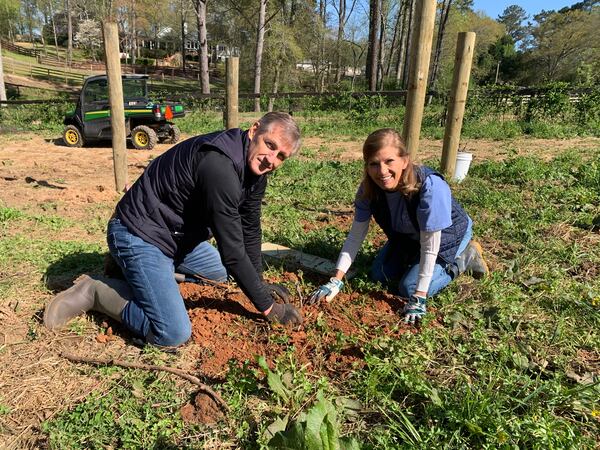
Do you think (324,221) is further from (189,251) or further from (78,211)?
(78,211)

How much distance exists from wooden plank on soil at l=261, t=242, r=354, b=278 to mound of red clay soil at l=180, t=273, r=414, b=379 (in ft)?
1.36

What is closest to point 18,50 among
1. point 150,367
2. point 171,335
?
point 171,335

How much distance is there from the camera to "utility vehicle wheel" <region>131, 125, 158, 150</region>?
1001 centimetres

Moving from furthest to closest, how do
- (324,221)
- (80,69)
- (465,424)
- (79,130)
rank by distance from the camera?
(80,69) < (79,130) < (324,221) < (465,424)

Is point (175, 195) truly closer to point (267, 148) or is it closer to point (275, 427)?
point (267, 148)

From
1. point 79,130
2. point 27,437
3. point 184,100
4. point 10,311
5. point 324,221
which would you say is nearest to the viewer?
point 27,437

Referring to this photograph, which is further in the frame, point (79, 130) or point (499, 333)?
point (79, 130)

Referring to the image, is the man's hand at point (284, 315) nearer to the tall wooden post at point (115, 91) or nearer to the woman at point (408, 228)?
the woman at point (408, 228)

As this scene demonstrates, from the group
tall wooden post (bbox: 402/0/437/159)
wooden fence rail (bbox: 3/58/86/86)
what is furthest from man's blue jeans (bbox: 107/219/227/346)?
wooden fence rail (bbox: 3/58/86/86)

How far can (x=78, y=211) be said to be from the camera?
5.09 metres

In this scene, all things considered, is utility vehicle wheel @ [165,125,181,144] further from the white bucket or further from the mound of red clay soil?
the mound of red clay soil

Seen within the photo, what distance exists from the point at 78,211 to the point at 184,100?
12.0m

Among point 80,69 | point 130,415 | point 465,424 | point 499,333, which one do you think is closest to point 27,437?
point 130,415

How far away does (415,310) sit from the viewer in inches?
105
